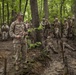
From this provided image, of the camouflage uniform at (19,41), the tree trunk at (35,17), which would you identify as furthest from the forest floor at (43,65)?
the tree trunk at (35,17)

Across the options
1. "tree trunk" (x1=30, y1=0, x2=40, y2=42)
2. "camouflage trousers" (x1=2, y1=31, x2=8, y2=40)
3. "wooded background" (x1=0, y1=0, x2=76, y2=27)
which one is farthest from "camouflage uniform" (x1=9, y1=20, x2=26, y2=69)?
"camouflage trousers" (x1=2, y1=31, x2=8, y2=40)

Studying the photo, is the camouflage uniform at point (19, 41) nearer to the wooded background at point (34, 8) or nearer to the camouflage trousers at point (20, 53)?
the camouflage trousers at point (20, 53)

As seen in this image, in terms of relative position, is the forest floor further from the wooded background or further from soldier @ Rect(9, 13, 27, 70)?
the wooded background

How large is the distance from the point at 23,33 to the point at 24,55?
3.41 feet

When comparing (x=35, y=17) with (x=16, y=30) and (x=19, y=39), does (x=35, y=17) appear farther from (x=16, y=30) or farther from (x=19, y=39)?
(x=19, y=39)

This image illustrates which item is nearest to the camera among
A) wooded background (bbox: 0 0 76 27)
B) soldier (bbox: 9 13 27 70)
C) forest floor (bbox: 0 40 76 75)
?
forest floor (bbox: 0 40 76 75)

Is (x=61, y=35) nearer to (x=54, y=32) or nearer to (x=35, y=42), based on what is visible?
(x=54, y=32)

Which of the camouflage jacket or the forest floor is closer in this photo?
the forest floor

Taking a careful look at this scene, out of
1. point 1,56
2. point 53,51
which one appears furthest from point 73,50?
point 1,56

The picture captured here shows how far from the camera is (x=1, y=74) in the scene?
855cm

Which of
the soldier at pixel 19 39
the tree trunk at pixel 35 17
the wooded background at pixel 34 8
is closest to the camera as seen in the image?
the soldier at pixel 19 39

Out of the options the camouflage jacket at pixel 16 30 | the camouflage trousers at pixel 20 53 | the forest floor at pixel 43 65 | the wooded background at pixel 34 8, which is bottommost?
the forest floor at pixel 43 65

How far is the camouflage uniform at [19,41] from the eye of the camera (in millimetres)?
9180

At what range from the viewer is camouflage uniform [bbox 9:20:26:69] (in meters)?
9.18
